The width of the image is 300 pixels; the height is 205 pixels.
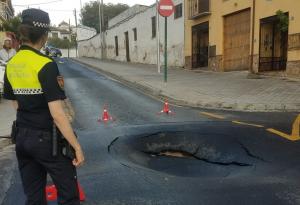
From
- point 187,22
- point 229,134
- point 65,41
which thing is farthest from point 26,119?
point 65,41

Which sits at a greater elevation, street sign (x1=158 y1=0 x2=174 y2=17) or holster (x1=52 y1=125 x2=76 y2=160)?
street sign (x1=158 y1=0 x2=174 y2=17)

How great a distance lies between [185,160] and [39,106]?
336 cm

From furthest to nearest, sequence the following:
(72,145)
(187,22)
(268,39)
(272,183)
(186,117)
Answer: (187,22) < (268,39) < (186,117) < (272,183) < (72,145)

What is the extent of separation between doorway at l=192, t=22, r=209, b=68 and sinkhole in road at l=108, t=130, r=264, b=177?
49.9 feet

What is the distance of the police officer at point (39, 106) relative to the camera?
248 centimetres

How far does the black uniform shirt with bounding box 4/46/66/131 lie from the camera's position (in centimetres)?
247

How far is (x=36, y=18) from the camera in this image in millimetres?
2566

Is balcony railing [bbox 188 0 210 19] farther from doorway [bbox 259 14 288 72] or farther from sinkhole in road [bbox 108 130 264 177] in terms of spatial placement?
sinkhole in road [bbox 108 130 264 177]

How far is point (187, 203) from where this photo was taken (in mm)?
3711

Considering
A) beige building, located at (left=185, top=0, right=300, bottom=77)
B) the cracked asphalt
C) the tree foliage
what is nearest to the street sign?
beige building, located at (left=185, top=0, right=300, bottom=77)

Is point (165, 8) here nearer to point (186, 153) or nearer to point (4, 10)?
point (186, 153)

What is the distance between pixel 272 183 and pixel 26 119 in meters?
3.00

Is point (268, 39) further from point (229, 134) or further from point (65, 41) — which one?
point (65, 41)

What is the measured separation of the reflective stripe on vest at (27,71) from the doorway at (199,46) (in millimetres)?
19035
